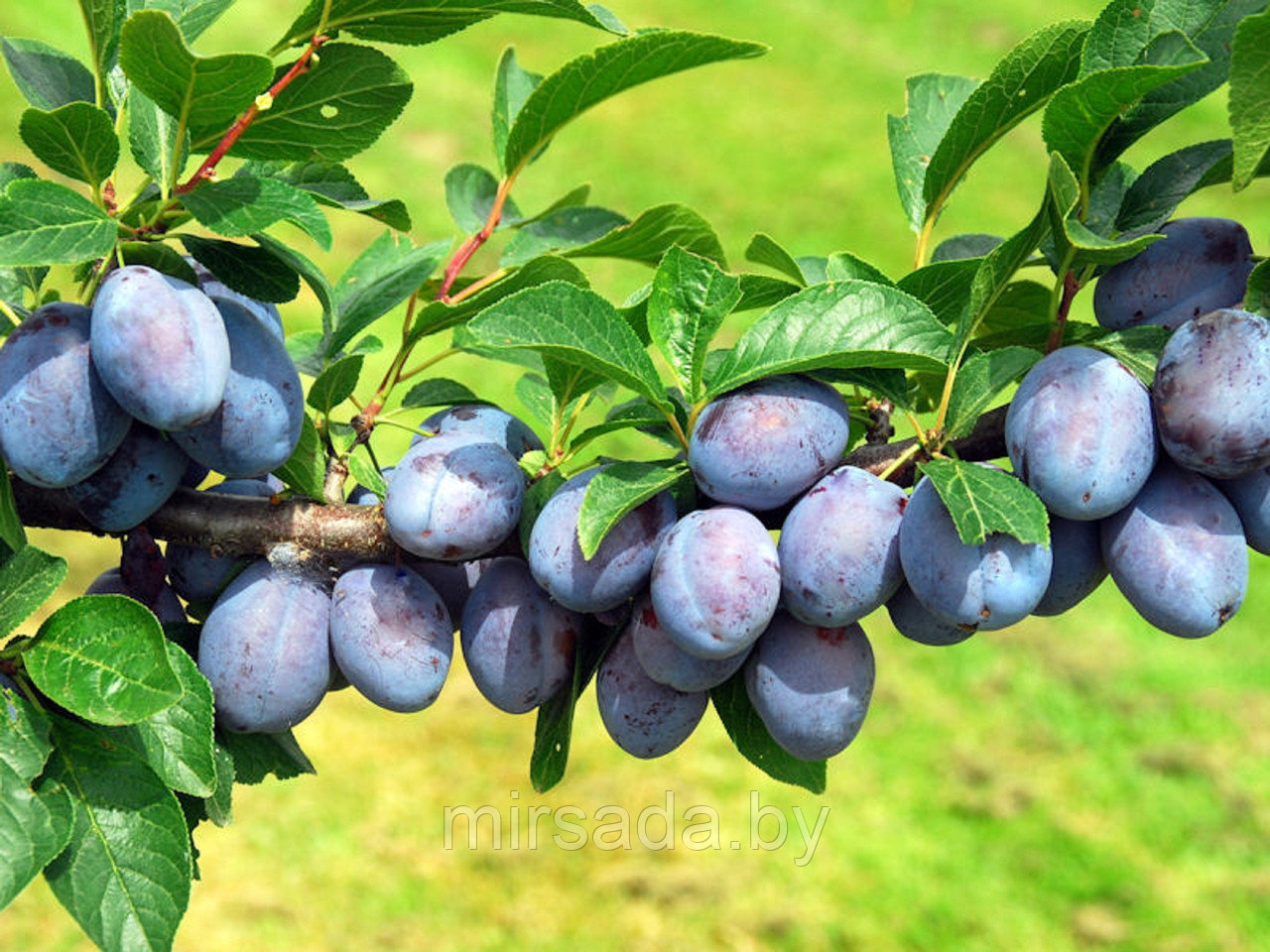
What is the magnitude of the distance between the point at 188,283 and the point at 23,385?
0.11 m

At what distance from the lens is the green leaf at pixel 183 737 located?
0.76 meters

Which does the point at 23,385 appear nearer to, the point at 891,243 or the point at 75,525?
the point at 75,525

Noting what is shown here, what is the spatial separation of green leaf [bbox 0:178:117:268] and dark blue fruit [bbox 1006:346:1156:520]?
1.66 feet

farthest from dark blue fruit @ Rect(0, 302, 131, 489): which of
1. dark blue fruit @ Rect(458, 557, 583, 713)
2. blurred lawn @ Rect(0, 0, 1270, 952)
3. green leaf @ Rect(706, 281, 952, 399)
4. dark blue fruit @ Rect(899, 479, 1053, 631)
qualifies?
blurred lawn @ Rect(0, 0, 1270, 952)

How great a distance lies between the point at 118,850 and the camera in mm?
769

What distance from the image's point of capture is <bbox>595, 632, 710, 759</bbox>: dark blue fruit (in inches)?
31.2

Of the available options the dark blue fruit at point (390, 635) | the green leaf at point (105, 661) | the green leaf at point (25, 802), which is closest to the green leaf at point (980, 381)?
the dark blue fruit at point (390, 635)

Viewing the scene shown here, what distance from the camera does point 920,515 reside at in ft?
2.23

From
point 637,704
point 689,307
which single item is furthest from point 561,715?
point 689,307

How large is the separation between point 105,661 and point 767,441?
391 millimetres

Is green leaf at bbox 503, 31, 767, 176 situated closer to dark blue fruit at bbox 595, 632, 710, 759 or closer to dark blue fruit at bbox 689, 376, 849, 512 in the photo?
dark blue fruit at bbox 689, 376, 849, 512

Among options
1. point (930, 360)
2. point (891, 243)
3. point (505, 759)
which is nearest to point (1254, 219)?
point (891, 243)

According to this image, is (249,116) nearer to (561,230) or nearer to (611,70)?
(611,70)

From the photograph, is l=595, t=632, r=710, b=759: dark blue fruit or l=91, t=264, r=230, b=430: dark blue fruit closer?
l=91, t=264, r=230, b=430: dark blue fruit
